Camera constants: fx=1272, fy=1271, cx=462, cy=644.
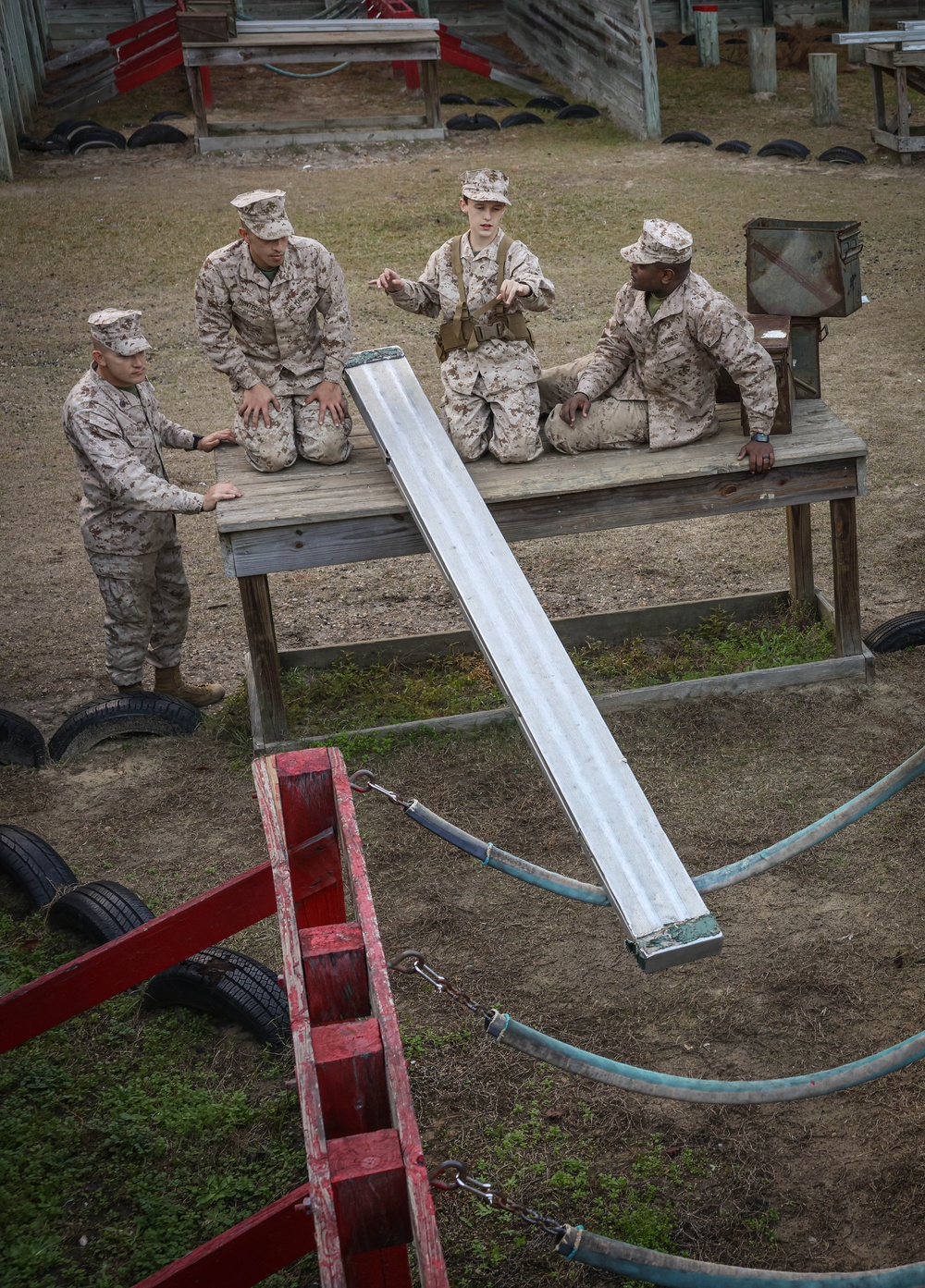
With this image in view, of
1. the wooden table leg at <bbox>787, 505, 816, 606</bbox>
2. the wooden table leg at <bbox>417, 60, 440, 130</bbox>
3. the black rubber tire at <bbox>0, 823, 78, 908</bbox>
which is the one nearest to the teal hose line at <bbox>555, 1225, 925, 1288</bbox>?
the black rubber tire at <bbox>0, 823, 78, 908</bbox>

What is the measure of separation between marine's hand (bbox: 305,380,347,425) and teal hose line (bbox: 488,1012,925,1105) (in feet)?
11.3

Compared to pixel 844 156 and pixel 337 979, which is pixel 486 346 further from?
pixel 844 156

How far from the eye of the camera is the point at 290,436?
5738 mm

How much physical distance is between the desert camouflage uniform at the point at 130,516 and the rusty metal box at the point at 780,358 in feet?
8.37

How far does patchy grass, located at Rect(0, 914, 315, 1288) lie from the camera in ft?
11.1

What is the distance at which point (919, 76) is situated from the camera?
49.2ft

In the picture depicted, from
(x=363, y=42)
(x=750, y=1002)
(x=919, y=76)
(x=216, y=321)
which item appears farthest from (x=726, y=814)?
(x=363, y=42)

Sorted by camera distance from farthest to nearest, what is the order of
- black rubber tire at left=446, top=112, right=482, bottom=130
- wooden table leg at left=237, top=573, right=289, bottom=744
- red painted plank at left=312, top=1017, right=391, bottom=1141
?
black rubber tire at left=446, top=112, right=482, bottom=130 < wooden table leg at left=237, top=573, right=289, bottom=744 < red painted plank at left=312, top=1017, right=391, bottom=1141

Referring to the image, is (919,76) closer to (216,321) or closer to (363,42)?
(363,42)

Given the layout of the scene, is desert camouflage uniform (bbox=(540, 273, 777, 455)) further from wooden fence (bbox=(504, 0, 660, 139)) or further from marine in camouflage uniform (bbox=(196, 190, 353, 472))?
wooden fence (bbox=(504, 0, 660, 139))

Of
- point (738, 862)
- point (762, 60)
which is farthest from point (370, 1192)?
point (762, 60)

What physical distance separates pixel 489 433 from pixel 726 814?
6.76 feet

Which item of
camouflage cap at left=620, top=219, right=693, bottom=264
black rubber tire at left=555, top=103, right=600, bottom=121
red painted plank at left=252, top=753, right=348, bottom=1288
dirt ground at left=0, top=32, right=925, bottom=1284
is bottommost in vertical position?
dirt ground at left=0, top=32, right=925, bottom=1284

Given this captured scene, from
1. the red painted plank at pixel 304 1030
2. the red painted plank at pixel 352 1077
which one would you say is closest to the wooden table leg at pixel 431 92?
the red painted plank at pixel 304 1030
